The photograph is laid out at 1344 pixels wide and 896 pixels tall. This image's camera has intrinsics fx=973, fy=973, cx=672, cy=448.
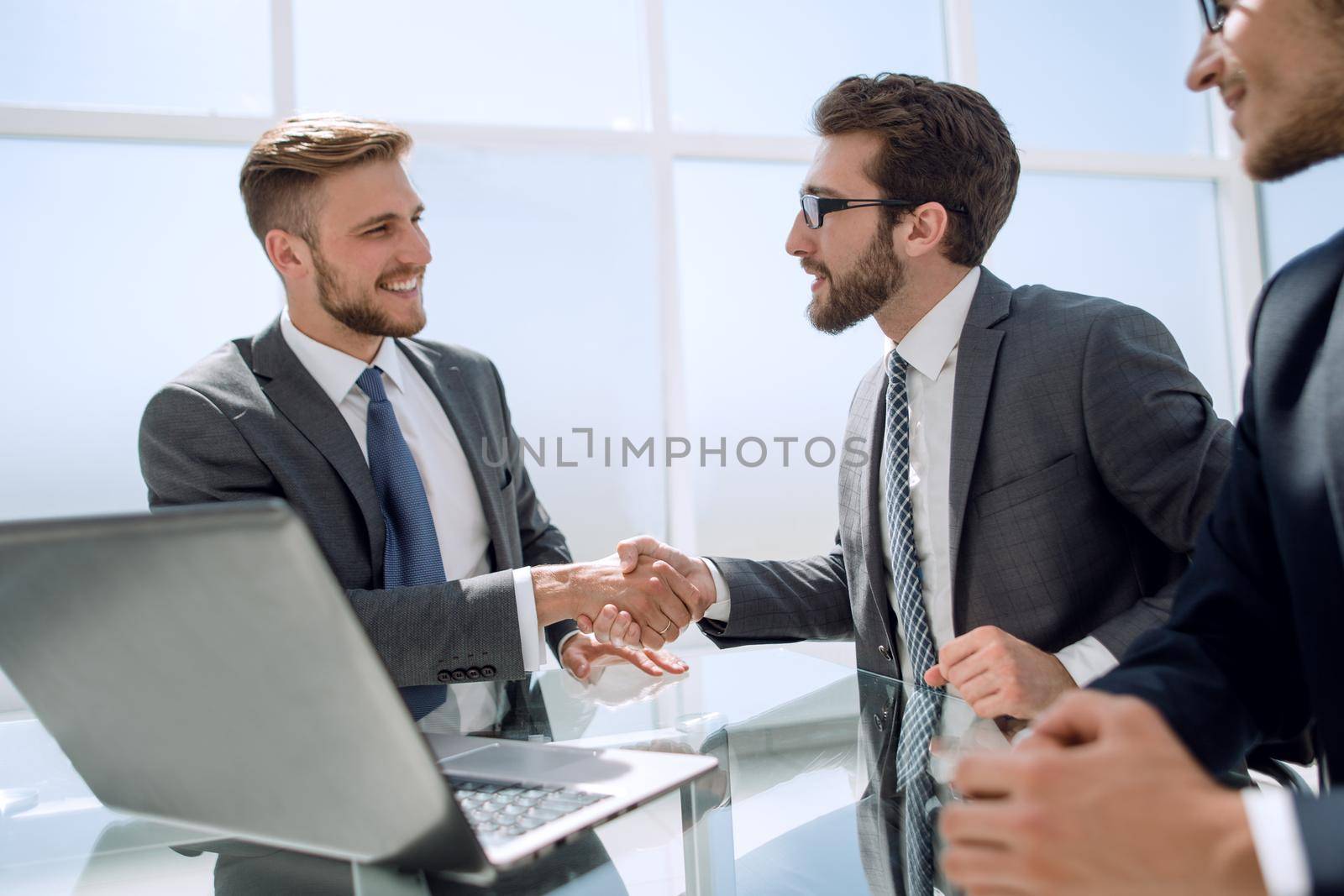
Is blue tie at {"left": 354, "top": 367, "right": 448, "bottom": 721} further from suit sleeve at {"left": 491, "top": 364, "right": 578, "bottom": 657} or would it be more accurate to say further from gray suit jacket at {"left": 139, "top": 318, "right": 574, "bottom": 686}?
suit sleeve at {"left": 491, "top": 364, "right": 578, "bottom": 657}

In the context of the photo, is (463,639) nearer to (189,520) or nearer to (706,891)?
(706,891)

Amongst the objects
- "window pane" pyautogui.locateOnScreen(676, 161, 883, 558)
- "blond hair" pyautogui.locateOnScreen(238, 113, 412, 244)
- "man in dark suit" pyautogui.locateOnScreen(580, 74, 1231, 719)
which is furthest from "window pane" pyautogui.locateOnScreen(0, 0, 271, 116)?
"man in dark suit" pyautogui.locateOnScreen(580, 74, 1231, 719)

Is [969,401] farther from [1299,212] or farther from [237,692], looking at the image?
[1299,212]

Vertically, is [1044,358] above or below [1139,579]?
above

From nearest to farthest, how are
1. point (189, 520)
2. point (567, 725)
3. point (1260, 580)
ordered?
point (189, 520) → point (1260, 580) → point (567, 725)

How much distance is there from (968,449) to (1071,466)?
0.60 feet

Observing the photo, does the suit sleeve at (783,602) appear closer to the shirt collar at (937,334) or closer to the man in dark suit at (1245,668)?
the shirt collar at (937,334)

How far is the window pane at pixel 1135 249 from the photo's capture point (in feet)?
16.5

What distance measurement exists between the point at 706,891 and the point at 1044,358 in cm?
129

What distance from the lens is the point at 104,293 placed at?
154 inches

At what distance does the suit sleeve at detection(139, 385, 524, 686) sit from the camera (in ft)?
6.26

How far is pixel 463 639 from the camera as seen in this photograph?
1.91 meters

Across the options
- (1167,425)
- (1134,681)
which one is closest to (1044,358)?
(1167,425)

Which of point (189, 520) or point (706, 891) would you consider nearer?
point (189, 520)
